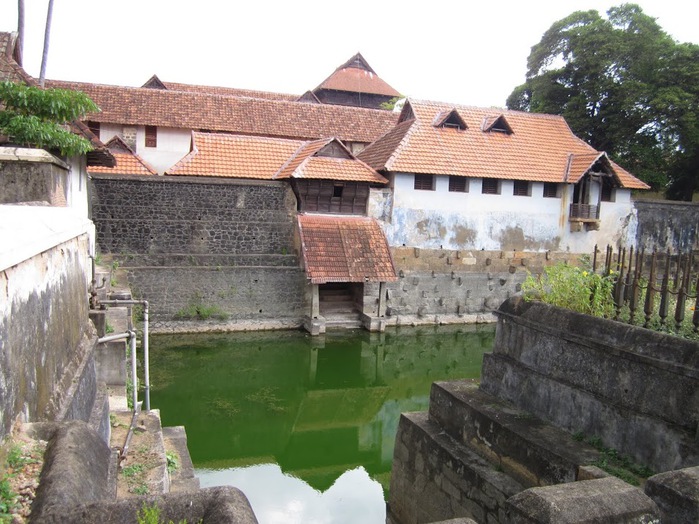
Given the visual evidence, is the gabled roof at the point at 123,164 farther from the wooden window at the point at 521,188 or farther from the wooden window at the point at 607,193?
the wooden window at the point at 607,193

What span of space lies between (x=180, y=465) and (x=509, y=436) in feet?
9.02

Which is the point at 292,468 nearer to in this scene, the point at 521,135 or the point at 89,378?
the point at 89,378

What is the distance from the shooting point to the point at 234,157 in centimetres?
1512

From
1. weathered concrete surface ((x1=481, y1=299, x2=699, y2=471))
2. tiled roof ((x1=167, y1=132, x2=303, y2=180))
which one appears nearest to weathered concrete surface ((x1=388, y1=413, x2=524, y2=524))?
weathered concrete surface ((x1=481, y1=299, x2=699, y2=471))

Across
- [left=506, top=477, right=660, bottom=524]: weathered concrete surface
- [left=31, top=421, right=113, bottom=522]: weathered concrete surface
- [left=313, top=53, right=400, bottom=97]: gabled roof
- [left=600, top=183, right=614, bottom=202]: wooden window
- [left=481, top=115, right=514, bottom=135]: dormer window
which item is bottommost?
[left=506, top=477, right=660, bottom=524]: weathered concrete surface

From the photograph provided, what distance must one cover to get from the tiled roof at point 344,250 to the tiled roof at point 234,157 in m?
2.13

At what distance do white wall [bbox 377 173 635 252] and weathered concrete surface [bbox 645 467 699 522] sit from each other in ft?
41.8

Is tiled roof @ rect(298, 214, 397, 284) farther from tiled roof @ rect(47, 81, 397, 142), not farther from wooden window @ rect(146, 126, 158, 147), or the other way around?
wooden window @ rect(146, 126, 158, 147)

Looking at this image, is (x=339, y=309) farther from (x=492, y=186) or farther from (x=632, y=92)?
(x=632, y=92)

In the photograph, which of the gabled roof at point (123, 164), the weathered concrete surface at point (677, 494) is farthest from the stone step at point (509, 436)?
the gabled roof at point (123, 164)

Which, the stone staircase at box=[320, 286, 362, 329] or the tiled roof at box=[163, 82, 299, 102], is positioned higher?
the tiled roof at box=[163, 82, 299, 102]

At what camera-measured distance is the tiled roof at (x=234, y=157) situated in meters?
14.5

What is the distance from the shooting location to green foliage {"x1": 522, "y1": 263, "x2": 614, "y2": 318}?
4.12 meters

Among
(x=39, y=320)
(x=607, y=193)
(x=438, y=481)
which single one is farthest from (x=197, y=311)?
(x=607, y=193)
